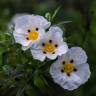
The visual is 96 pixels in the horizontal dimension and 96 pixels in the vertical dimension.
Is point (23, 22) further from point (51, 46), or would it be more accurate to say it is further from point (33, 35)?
point (51, 46)

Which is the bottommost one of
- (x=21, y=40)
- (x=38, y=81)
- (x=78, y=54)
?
(x=38, y=81)

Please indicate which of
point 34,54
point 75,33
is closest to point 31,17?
point 34,54

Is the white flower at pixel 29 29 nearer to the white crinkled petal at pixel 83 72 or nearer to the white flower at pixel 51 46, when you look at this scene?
the white flower at pixel 51 46

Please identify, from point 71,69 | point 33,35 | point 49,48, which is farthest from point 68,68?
point 33,35

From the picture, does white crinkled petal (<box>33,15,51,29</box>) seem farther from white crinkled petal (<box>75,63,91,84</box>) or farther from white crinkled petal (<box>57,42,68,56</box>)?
white crinkled petal (<box>75,63,91,84</box>)

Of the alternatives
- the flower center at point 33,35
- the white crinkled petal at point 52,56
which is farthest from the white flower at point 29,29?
the white crinkled petal at point 52,56

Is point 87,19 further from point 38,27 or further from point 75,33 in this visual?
point 38,27
